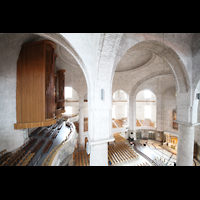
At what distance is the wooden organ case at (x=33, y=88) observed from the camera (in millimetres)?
4578

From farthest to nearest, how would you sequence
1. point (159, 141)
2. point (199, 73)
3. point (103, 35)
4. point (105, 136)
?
1. point (159, 141)
2. point (199, 73)
3. point (105, 136)
4. point (103, 35)

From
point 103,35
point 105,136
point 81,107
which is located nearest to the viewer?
point 103,35

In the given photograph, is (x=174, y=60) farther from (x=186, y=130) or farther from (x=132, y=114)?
(x=132, y=114)

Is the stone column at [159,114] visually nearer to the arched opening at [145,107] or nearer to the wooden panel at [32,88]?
the arched opening at [145,107]

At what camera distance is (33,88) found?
4715 mm

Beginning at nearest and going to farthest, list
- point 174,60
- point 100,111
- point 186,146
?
point 100,111 < point 174,60 < point 186,146

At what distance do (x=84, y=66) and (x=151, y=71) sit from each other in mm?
8720

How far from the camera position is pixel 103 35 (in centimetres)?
213

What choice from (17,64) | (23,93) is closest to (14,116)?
(23,93)

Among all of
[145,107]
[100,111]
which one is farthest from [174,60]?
[145,107]

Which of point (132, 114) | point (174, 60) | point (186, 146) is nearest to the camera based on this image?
point (174, 60)

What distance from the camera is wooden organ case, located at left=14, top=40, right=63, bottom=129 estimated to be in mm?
4578

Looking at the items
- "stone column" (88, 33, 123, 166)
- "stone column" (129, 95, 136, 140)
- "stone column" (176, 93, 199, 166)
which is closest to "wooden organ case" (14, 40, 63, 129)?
"stone column" (88, 33, 123, 166)
